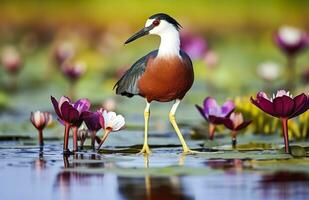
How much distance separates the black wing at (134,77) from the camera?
10.1 m

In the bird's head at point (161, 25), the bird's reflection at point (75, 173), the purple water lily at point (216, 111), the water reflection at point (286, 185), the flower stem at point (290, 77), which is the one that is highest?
the flower stem at point (290, 77)

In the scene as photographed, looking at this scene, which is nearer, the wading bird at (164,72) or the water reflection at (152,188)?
the water reflection at (152,188)

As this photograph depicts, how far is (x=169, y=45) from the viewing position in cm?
994

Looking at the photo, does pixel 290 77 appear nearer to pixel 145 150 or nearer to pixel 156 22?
Result: pixel 156 22

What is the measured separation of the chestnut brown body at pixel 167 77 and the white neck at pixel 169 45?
42mm

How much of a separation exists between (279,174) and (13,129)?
4.66 m

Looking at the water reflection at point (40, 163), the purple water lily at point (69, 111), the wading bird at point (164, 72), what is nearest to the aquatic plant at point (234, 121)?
the wading bird at point (164, 72)

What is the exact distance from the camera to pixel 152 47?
853 inches

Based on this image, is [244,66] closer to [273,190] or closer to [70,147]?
[70,147]

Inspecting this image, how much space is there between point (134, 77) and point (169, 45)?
0.45 meters

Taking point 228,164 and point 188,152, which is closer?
point 228,164

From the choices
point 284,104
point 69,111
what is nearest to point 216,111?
point 284,104

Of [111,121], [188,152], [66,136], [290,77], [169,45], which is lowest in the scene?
[188,152]

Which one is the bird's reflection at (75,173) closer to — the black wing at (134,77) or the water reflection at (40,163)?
the water reflection at (40,163)
